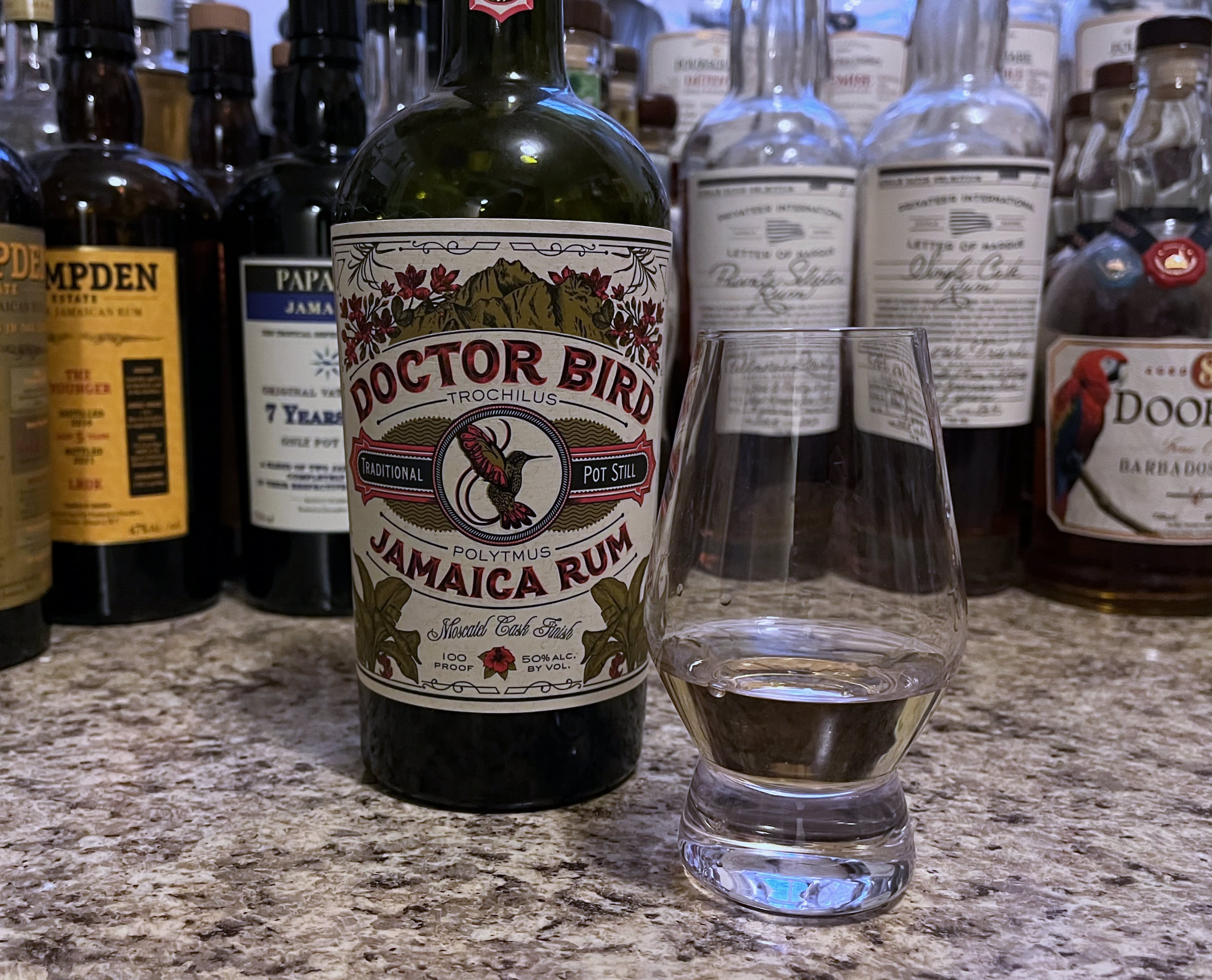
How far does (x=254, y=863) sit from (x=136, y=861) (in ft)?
0.15

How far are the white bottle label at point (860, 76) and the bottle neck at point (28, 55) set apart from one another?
641 mm

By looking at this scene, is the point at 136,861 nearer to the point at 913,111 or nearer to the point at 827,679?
the point at 827,679

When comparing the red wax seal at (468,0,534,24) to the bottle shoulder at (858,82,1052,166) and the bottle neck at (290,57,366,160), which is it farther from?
the bottle shoulder at (858,82,1052,166)

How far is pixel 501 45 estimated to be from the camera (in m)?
0.45

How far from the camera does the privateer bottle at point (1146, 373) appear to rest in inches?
31.4

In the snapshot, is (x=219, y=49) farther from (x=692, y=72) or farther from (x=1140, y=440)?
(x=1140, y=440)

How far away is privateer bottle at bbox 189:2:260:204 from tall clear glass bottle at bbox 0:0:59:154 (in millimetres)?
106

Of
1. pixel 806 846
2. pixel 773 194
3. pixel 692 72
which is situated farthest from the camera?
pixel 692 72

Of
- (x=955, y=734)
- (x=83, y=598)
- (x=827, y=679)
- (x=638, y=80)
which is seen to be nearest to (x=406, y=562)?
(x=827, y=679)

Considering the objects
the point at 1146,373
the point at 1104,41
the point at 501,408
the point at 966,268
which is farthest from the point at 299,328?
the point at 1104,41

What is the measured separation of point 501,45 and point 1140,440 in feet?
1.90

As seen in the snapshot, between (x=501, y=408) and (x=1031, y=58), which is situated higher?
(x=1031, y=58)

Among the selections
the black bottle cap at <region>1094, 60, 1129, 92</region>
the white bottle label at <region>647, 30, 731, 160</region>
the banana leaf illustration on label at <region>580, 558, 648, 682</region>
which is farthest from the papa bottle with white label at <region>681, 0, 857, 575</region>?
the banana leaf illustration on label at <region>580, 558, 648, 682</region>

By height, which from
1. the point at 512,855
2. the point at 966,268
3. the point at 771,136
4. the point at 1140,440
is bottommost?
the point at 512,855
